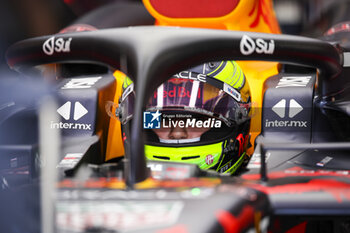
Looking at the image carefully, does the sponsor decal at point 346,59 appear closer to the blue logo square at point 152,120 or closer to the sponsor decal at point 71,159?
the blue logo square at point 152,120

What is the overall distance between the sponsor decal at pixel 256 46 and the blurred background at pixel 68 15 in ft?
1.96

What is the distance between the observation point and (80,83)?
3.81ft

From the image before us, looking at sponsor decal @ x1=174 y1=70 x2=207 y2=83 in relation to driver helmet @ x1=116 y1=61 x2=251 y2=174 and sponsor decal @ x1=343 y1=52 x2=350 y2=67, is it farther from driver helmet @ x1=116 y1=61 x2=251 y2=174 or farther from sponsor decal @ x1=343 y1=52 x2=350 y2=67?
sponsor decal @ x1=343 y1=52 x2=350 y2=67

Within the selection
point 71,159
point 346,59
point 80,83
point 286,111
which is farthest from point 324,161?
point 80,83

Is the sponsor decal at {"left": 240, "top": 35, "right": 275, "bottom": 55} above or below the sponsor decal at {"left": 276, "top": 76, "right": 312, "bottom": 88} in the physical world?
above

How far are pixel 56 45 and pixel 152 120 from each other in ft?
1.03

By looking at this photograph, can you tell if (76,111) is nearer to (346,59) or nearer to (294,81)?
(294,81)

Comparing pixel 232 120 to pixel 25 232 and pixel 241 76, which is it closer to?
pixel 241 76

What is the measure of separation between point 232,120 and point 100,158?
37cm

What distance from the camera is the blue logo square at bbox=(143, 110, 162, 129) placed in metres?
0.86

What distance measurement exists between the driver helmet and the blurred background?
1.27 feet

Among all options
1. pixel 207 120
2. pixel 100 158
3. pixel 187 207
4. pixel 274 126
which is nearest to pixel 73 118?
pixel 100 158

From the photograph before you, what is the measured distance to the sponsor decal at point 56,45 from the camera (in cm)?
64

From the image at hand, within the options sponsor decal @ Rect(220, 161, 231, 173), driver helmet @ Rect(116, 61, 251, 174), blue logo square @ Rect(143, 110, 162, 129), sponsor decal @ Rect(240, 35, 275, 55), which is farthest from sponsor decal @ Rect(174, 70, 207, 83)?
sponsor decal @ Rect(240, 35, 275, 55)
